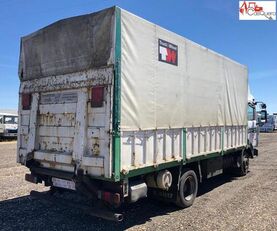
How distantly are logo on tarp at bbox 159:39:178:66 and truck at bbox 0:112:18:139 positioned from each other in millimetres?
27579

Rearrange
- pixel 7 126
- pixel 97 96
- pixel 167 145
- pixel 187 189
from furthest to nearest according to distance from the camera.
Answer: pixel 7 126 → pixel 187 189 → pixel 167 145 → pixel 97 96

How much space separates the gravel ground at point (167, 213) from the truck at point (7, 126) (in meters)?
23.4

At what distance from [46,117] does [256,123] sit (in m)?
9.14

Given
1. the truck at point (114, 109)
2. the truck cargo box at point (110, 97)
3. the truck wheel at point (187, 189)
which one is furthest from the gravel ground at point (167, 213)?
the truck cargo box at point (110, 97)

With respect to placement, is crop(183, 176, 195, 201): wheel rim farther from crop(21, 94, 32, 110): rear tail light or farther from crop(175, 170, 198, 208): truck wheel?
crop(21, 94, 32, 110): rear tail light

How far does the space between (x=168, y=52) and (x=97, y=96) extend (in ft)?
6.45

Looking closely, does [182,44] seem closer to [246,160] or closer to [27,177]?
[27,177]

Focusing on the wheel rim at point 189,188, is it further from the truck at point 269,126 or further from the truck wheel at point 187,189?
the truck at point 269,126

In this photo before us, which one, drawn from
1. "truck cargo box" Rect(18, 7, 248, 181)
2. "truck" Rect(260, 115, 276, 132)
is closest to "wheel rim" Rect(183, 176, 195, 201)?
"truck cargo box" Rect(18, 7, 248, 181)

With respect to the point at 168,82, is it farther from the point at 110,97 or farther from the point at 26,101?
the point at 26,101

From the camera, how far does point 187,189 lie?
7.32 m

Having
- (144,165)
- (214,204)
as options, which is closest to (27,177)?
(144,165)

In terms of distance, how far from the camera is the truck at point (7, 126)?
1210 inches

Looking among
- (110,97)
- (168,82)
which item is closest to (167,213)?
(168,82)
